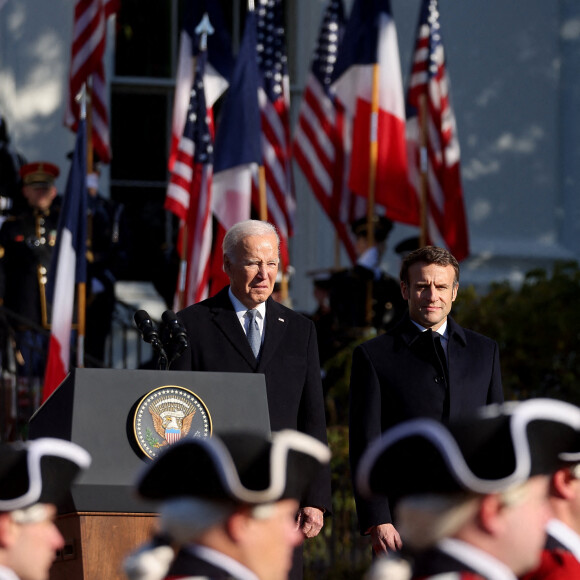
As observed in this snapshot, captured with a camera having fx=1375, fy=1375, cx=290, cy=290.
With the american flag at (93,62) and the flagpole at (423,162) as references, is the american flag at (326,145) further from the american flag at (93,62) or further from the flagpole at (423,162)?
the american flag at (93,62)

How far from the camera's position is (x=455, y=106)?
1443 centimetres

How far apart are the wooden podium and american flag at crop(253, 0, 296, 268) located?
21.7 ft

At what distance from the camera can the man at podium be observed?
19.1 feet

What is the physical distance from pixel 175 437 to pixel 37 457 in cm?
221

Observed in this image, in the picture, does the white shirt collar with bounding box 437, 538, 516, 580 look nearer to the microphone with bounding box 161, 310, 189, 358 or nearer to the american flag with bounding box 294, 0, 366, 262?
the microphone with bounding box 161, 310, 189, 358

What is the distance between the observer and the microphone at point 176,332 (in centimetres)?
565

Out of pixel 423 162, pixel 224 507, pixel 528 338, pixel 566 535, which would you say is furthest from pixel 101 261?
pixel 224 507

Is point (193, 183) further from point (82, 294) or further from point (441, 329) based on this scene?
point (441, 329)

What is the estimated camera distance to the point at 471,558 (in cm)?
288

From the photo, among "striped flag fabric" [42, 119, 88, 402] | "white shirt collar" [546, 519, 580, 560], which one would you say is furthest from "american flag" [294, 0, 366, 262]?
"white shirt collar" [546, 519, 580, 560]

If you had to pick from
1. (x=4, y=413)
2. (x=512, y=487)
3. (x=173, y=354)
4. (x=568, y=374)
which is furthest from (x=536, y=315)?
(x=512, y=487)

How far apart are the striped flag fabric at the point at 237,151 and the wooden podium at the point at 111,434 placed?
18.7 feet

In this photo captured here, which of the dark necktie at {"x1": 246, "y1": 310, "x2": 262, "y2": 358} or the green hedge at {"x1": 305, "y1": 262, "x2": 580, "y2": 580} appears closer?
the dark necktie at {"x1": 246, "y1": 310, "x2": 262, "y2": 358}

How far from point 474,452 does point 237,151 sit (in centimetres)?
848
